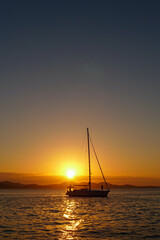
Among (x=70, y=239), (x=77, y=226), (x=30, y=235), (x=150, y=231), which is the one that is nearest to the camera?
(x=70, y=239)

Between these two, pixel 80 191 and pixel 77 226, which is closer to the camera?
pixel 77 226

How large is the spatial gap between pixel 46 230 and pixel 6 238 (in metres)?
6.00

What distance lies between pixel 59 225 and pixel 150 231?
11.6 meters

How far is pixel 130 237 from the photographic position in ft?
97.4

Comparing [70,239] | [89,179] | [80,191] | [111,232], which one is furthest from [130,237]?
[80,191]

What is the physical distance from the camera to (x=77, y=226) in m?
36.6

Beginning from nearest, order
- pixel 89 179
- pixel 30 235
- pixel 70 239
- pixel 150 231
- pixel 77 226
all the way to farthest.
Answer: pixel 70 239
pixel 30 235
pixel 150 231
pixel 77 226
pixel 89 179

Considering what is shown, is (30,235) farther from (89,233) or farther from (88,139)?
(88,139)

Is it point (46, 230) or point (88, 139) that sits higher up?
point (88, 139)

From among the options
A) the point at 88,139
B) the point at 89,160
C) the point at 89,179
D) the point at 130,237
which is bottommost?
the point at 130,237

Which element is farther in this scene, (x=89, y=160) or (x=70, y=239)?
(x=89, y=160)

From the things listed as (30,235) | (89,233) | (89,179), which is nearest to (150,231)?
(89,233)

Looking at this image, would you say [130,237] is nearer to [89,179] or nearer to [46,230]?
[46,230]

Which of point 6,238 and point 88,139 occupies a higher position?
point 88,139
